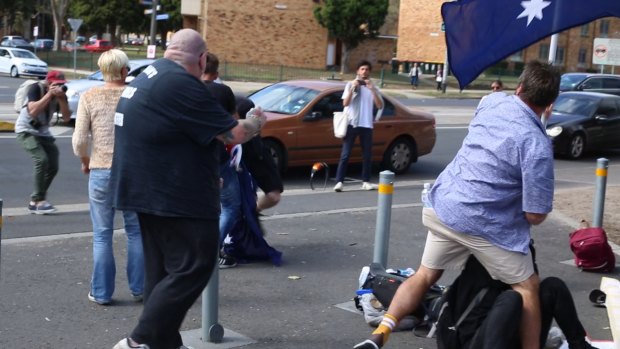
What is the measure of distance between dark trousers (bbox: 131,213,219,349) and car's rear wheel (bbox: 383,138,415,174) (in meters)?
9.96

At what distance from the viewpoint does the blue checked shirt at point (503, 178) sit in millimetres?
4730

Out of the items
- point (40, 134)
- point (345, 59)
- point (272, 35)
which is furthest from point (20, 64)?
point (40, 134)

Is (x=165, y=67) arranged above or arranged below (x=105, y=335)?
above

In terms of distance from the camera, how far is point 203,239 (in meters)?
4.67

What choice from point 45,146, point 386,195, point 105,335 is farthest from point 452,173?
point 45,146

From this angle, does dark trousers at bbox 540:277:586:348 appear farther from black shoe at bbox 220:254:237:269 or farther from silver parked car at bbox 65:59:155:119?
silver parked car at bbox 65:59:155:119

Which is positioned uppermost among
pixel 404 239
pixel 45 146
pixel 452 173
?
pixel 452 173

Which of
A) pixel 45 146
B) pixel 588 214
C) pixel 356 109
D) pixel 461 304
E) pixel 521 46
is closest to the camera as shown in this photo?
pixel 461 304

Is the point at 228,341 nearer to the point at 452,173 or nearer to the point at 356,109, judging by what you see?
the point at 452,173

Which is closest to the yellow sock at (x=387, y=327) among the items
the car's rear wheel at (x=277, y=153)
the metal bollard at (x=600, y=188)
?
the metal bollard at (x=600, y=188)

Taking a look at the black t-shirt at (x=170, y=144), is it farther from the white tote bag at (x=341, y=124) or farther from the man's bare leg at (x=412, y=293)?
the white tote bag at (x=341, y=124)

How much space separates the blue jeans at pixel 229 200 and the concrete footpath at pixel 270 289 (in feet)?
1.24

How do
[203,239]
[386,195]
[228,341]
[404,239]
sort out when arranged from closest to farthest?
1. [203,239]
2. [228,341]
3. [386,195]
4. [404,239]

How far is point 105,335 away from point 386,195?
7.29 ft
